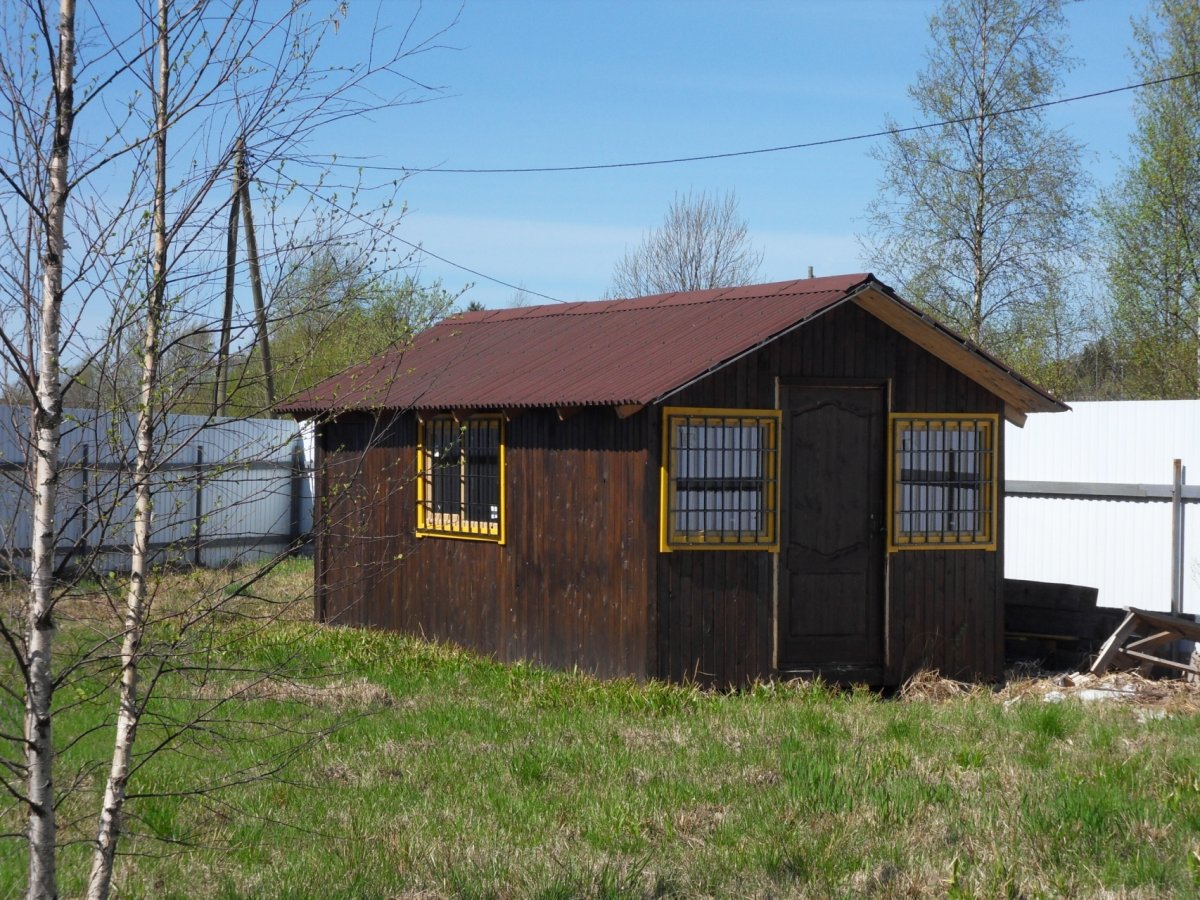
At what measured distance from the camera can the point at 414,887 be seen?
6070 mm

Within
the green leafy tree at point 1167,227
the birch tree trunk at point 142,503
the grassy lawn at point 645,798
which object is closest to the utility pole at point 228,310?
the birch tree trunk at point 142,503

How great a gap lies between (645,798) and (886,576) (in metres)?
5.51

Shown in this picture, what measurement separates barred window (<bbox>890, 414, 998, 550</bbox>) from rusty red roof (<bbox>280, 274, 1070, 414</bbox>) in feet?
2.51

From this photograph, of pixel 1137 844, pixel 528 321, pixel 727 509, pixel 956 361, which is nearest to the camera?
pixel 1137 844

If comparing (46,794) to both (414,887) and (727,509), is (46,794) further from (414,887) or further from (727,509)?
(727,509)

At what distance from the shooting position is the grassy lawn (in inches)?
245

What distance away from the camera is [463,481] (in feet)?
45.6

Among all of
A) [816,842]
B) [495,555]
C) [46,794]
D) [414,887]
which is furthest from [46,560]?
[495,555]

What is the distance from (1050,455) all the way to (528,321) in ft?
21.0

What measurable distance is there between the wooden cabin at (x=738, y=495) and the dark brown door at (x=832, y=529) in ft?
0.06

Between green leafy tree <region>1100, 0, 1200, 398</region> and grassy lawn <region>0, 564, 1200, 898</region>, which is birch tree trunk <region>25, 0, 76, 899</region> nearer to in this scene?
grassy lawn <region>0, 564, 1200, 898</region>

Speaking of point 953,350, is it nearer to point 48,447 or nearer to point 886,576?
point 886,576

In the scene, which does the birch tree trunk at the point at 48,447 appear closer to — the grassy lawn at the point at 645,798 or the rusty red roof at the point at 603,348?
the grassy lawn at the point at 645,798

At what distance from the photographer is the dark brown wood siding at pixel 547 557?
11.6 metres
